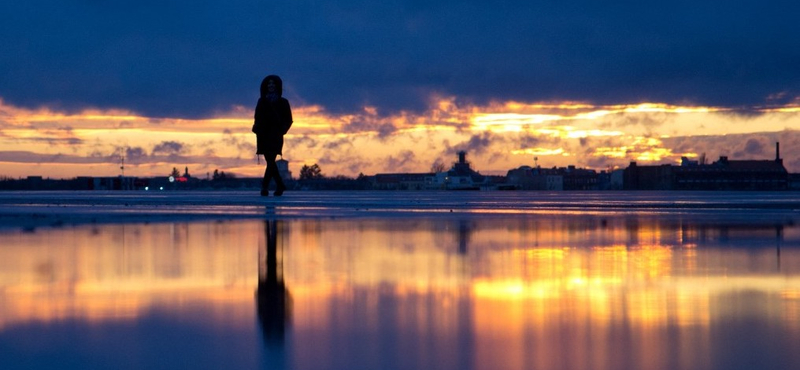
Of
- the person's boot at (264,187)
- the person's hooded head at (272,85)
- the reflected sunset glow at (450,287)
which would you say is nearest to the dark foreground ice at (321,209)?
the person's boot at (264,187)

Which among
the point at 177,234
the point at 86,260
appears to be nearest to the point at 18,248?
the point at 86,260

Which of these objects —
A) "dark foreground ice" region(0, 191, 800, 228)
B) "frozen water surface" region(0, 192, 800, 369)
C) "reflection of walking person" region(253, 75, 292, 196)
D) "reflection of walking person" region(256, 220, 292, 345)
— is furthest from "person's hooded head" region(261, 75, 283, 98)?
"reflection of walking person" region(256, 220, 292, 345)

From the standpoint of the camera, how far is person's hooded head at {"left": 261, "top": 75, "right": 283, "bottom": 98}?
48.9m

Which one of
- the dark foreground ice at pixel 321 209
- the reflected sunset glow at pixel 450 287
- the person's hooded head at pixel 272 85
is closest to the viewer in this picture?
the reflected sunset glow at pixel 450 287

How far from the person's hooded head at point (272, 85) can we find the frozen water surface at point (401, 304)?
3074 centimetres

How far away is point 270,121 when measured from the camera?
49.4m

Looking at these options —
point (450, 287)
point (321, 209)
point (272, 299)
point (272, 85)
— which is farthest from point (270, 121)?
point (272, 299)

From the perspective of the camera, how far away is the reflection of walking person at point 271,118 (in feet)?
161

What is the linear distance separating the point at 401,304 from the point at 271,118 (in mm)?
40364

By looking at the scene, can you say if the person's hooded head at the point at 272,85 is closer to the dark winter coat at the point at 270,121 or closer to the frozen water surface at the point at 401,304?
the dark winter coat at the point at 270,121

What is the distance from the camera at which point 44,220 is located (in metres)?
28.5

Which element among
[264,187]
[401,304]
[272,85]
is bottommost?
[401,304]

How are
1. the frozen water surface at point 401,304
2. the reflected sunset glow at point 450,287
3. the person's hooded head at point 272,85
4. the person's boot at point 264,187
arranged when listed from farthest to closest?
the person's boot at point 264,187, the person's hooded head at point 272,85, the reflected sunset glow at point 450,287, the frozen water surface at point 401,304

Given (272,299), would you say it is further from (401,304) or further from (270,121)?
(270,121)
